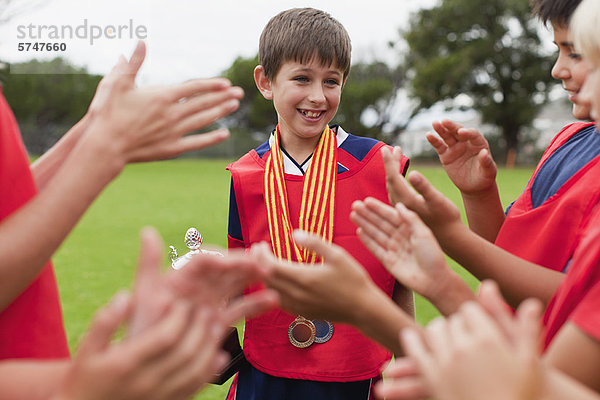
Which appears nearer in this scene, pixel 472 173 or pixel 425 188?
pixel 425 188

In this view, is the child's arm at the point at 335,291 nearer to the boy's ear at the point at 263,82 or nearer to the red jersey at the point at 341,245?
the red jersey at the point at 341,245

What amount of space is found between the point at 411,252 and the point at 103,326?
0.90 metres

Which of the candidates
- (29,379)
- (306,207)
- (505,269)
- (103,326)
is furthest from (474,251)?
(29,379)

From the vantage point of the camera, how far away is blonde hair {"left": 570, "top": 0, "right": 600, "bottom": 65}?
1.38 metres

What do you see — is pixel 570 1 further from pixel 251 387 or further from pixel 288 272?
pixel 251 387

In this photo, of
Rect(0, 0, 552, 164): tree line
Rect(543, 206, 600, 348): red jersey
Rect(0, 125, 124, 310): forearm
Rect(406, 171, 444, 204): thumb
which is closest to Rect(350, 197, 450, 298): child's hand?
Rect(406, 171, 444, 204): thumb

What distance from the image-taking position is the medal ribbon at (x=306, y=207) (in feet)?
7.78

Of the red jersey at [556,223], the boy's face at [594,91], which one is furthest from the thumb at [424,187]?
the boy's face at [594,91]

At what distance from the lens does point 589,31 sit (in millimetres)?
→ 1397

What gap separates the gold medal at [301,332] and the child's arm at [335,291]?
93cm

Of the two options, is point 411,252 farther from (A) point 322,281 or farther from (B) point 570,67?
(B) point 570,67

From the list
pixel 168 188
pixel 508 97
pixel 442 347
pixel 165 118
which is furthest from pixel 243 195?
pixel 508 97

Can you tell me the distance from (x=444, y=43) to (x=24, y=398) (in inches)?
1272

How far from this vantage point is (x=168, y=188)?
1616 cm
